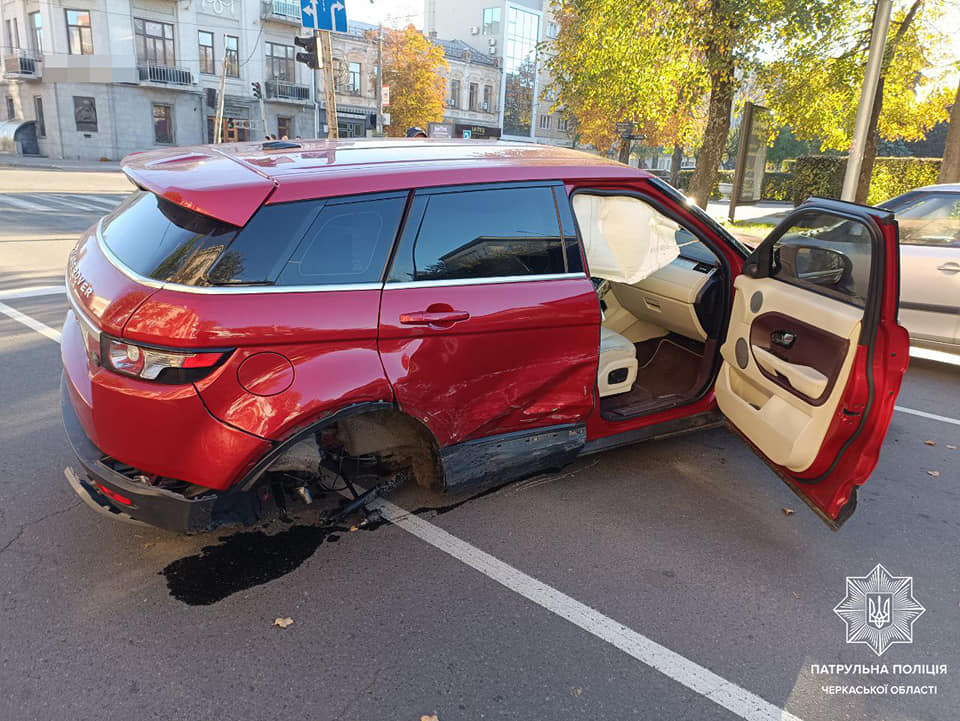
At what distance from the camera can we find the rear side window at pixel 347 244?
102 inches

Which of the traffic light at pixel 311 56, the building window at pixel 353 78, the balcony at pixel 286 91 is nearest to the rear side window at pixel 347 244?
the traffic light at pixel 311 56

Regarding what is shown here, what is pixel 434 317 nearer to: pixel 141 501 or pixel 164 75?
pixel 141 501

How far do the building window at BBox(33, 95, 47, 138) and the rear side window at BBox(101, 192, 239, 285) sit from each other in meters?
39.5

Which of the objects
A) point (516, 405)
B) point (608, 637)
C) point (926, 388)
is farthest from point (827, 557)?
point (926, 388)

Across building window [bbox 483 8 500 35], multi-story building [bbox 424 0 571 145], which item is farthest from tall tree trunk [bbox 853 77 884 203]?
building window [bbox 483 8 500 35]

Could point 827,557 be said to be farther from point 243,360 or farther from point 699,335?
point 243,360

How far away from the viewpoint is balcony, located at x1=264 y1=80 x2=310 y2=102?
38844mm

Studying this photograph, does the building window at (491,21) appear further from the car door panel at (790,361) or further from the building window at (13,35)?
the car door panel at (790,361)

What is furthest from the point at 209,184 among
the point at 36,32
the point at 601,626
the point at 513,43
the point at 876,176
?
the point at 513,43

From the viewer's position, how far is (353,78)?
45406 mm

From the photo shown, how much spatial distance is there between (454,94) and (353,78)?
11.7m

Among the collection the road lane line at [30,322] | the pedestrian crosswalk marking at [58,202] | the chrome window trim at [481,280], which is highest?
the chrome window trim at [481,280]

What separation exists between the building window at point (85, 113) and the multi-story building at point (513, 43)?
34.4 meters

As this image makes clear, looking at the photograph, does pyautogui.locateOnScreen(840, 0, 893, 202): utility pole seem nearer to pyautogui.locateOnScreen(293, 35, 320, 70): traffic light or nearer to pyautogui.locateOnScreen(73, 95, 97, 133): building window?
pyautogui.locateOnScreen(293, 35, 320, 70): traffic light
